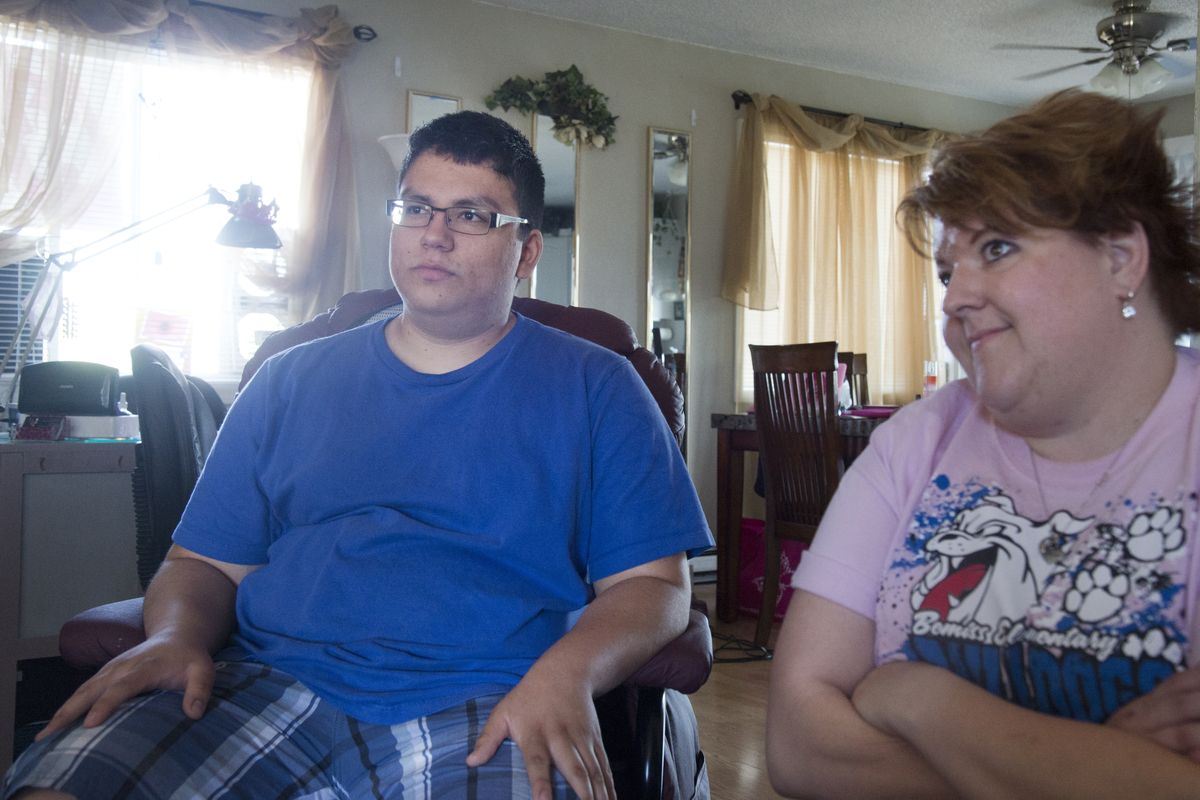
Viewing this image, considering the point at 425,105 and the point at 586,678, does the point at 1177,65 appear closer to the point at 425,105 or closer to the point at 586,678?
the point at 425,105

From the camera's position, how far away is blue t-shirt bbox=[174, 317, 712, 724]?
1.21m

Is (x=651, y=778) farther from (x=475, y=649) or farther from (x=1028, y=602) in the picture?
(x=1028, y=602)

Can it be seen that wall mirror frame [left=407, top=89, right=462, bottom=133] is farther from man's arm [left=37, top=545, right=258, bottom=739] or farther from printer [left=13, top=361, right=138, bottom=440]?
man's arm [left=37, top=545, right=258, bottom=739]

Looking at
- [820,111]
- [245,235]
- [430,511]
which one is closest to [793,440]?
[245,235]

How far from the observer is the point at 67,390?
2461 millimetres

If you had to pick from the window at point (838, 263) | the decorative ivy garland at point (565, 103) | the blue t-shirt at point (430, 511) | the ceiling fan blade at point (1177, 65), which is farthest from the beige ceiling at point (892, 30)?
the blue t-shirt at point (430, 511)

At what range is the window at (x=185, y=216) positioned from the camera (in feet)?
12.8

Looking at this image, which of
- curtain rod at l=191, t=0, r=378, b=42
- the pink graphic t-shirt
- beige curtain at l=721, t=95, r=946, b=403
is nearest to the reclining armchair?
the pink graphic t-shirt

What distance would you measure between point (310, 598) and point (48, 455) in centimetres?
139

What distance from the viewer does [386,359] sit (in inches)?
55.7

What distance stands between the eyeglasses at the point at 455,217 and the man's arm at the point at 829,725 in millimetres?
749

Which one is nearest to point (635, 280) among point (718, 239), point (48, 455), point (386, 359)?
point (718, 239)

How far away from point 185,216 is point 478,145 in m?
2.90

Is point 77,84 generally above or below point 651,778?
above
